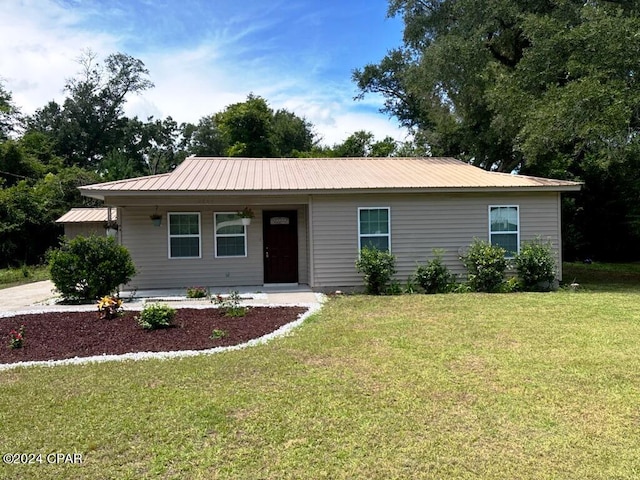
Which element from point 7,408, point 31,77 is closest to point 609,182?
point 7,408

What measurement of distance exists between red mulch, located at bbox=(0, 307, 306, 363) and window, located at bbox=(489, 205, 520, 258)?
18.7 ft

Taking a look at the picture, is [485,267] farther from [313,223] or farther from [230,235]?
[230,235]

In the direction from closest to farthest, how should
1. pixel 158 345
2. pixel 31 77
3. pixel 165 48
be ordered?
pixel 158 345, pixel 165 48, pixel 31 77

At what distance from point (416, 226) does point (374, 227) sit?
1.05 m

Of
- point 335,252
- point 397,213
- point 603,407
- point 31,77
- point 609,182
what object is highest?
point 31,77

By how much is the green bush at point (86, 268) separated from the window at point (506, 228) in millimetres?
8748

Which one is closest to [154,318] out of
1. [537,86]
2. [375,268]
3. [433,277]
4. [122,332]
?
[122,332]

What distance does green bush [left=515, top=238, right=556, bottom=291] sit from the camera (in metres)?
10.3

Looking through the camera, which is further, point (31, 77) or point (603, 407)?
point (31, 77)

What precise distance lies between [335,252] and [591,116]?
6.98 meters

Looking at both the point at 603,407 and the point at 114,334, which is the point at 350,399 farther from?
the point at 114,334

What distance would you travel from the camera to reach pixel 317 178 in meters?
11.3

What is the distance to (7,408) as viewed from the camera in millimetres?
3693

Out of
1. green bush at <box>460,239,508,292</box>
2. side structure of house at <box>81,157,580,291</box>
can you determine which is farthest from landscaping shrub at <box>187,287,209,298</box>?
green bush at <box>460,239,508,292</box>
